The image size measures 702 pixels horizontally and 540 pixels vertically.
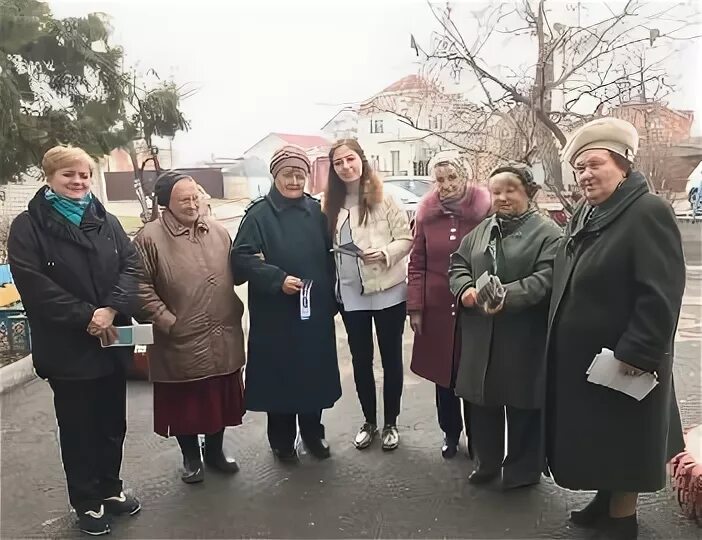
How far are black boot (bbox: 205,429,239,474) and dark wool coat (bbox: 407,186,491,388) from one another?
29.8 inches

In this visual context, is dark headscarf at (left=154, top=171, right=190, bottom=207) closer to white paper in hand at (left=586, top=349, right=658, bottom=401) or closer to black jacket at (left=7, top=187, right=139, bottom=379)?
black jacket at (left=7, top=187, right=139, bottom=379)

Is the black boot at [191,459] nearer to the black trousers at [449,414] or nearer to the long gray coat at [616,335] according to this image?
the black trousers at [449,414]

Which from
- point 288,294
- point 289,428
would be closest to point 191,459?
point 289,428

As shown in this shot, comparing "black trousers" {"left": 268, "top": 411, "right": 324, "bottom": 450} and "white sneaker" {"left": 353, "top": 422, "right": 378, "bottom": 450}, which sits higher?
"black trousers" {"left": 268, "top": 411, "right": 324, "bottom": 450}

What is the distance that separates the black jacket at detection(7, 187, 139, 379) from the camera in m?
1.62

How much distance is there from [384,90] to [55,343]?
4.94ft

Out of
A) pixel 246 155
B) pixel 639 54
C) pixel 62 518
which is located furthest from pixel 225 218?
pixel 639 54

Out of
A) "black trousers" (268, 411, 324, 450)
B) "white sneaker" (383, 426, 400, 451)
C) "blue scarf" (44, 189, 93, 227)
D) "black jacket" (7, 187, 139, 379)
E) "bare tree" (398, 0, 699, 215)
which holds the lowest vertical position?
"white sneaker" (383, 426, 400, 451)

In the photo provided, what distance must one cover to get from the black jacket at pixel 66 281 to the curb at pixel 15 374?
1100mm

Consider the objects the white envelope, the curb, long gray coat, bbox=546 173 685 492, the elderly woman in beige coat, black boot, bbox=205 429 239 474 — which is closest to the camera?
long gray coat, bbox=546 173 685 492

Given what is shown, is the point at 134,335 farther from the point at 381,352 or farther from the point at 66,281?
the point at 381,352

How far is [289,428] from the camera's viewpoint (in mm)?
2186

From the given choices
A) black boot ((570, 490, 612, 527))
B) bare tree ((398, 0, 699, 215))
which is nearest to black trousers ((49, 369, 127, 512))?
black boot ((570, 490, 612, 527))

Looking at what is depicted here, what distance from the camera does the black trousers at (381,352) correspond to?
2193 millimetres
